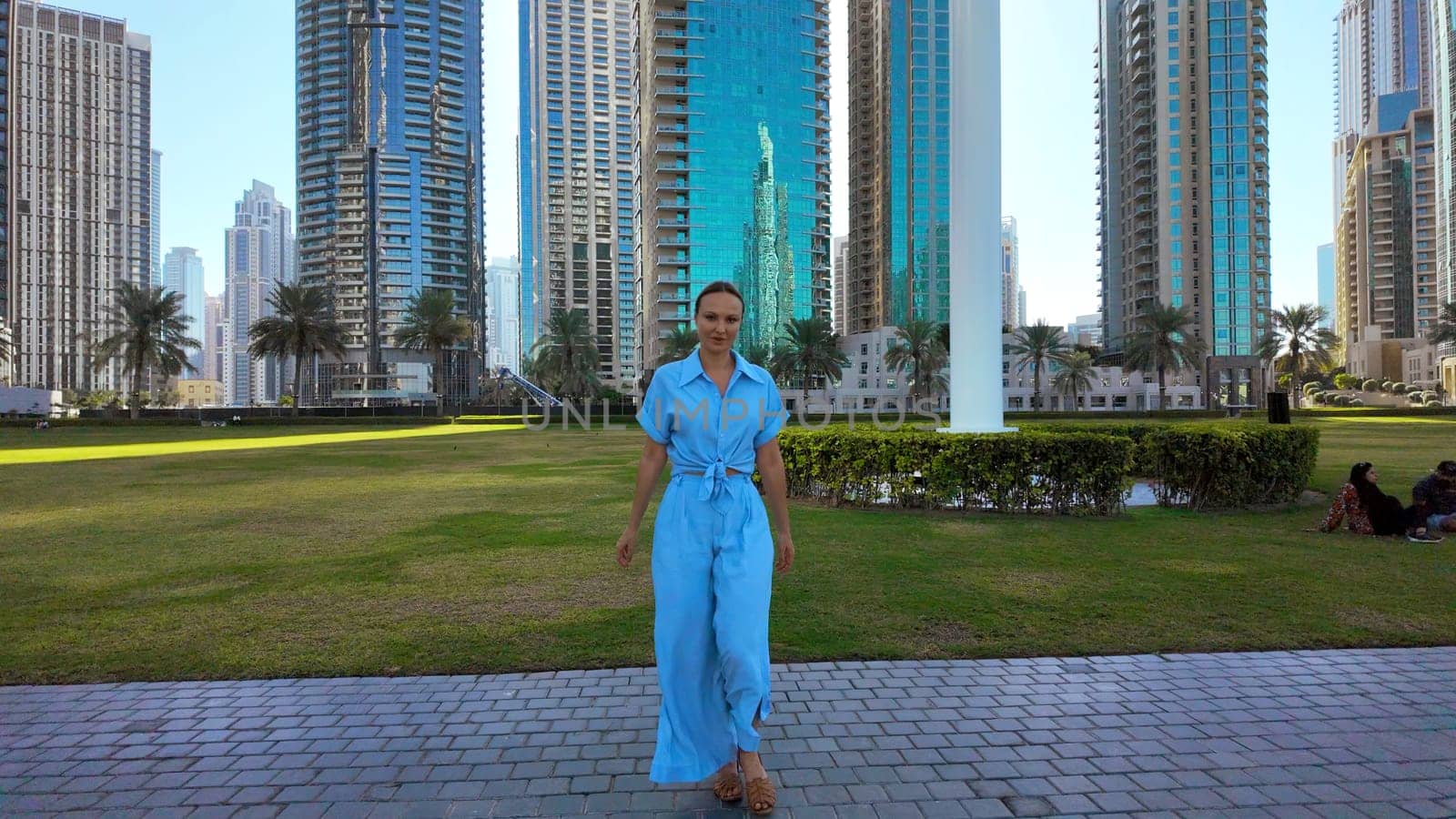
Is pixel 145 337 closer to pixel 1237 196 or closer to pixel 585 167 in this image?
pixel 585 167

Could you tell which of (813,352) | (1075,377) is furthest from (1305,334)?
(813,352)

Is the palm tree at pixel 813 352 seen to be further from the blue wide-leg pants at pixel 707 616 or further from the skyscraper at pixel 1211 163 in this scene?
the blue wide-leg pants at pixel 707 616

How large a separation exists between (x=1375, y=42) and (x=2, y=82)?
9892 inches

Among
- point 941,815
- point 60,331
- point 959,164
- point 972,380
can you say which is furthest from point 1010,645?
point 60,331


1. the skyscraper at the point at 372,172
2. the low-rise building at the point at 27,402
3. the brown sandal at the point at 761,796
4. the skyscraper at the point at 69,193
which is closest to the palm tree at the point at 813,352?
the skyscraper at the point at 372,172

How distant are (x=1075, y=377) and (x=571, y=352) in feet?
160

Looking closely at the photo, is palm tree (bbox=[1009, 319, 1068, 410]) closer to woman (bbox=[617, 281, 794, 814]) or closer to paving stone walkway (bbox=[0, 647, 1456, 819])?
paving stone walkway (bbox=[0, 647, 1456, 819])

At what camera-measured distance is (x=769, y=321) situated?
3716 inches

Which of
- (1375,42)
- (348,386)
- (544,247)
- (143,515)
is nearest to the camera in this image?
(143,515)

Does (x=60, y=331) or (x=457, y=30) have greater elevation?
(x=457, y=30)

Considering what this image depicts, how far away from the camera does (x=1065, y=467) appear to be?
10250 millimetres

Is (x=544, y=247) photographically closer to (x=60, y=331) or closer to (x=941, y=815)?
(x=60, y=331)

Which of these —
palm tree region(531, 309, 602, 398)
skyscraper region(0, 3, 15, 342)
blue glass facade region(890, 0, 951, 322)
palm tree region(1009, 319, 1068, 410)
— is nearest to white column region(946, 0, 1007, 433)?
palm tree region(531, 309, 602, 398)

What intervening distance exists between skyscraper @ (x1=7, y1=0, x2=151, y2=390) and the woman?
13634 cm
